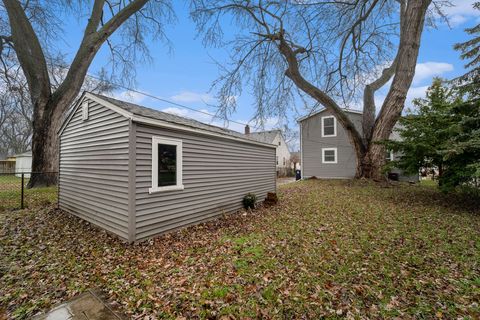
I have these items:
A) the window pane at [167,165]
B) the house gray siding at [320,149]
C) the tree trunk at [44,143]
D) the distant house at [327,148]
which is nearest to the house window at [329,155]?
the distant house at [327,148]

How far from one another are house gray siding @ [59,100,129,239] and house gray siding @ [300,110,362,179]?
14529 millimetres

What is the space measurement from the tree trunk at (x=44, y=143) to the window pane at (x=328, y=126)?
54.2ft

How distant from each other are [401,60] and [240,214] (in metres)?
10.6

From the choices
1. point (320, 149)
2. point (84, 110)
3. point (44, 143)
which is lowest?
point (44, 143)

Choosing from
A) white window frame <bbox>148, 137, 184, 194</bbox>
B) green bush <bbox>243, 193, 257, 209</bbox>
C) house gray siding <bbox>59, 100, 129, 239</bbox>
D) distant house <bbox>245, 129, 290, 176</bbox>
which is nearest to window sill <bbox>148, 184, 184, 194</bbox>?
white window frame <bbox>148, 137, 184, 194</bbox>

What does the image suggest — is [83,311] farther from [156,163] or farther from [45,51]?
[45,51]

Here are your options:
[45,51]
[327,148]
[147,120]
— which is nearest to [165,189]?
[147,120]

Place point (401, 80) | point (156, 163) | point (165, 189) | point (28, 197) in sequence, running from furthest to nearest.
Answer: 1. point (401, 80)
2. point (28, 197)
3. point (165, 189)
4. point (156, 163)

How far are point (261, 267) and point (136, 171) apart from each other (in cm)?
307

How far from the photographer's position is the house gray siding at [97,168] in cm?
463

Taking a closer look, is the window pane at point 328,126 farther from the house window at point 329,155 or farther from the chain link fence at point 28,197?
the chain link fence at point 28,197

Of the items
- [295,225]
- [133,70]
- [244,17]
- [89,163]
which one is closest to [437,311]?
[295,225]

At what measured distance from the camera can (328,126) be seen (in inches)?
660

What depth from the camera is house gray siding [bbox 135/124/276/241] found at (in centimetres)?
459
